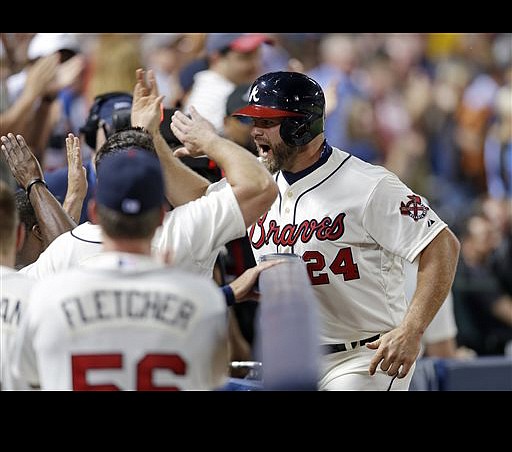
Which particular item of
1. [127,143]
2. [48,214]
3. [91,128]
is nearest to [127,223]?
[127,143]

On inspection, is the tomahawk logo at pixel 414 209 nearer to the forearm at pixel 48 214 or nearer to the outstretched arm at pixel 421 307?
the outstretched arm at pixel 421 307

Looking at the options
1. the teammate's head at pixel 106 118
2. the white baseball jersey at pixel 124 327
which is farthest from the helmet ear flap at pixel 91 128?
the white baseball jersey at pixel 124 327

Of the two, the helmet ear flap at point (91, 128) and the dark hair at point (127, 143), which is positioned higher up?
the dark hair at point (127, 143)

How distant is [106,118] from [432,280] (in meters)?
2.06

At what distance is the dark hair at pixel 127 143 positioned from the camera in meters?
4.73

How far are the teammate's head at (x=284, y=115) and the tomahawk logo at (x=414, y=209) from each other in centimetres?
53

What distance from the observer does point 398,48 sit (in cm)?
1353
